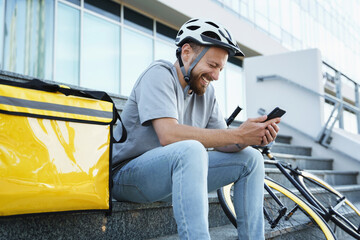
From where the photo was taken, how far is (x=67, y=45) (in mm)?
7312

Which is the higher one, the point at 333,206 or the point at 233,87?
the point at 233,87

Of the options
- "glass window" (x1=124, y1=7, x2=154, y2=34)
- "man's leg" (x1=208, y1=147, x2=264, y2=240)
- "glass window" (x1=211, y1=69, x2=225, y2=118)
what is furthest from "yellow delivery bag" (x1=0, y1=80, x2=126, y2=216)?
"glass window" (x1=211, y1=69, x2=225, y2=118)

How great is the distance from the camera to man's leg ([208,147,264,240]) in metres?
1.92

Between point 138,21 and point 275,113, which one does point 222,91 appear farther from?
point 275,113

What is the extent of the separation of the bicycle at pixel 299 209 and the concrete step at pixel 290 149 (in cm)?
224

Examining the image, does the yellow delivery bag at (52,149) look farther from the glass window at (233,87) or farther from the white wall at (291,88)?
the glass window at (233,87)

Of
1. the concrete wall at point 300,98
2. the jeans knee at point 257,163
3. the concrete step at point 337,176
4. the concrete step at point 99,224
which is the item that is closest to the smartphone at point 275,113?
the jeans knee at point 257,163

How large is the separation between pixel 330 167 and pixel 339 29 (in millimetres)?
19995

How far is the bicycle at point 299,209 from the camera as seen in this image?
2500 millimetres

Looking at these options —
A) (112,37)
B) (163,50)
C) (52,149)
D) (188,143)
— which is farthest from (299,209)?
(163,50)

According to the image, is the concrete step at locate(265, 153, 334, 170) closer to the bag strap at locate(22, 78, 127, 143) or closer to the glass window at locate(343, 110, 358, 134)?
the glass window at locate(343, 110, 358, 134)

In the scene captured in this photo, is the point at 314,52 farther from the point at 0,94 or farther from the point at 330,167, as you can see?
the point at 0,94

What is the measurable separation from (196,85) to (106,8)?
689 centimetres

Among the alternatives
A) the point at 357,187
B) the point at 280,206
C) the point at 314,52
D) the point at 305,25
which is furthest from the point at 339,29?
the point at 280,206
